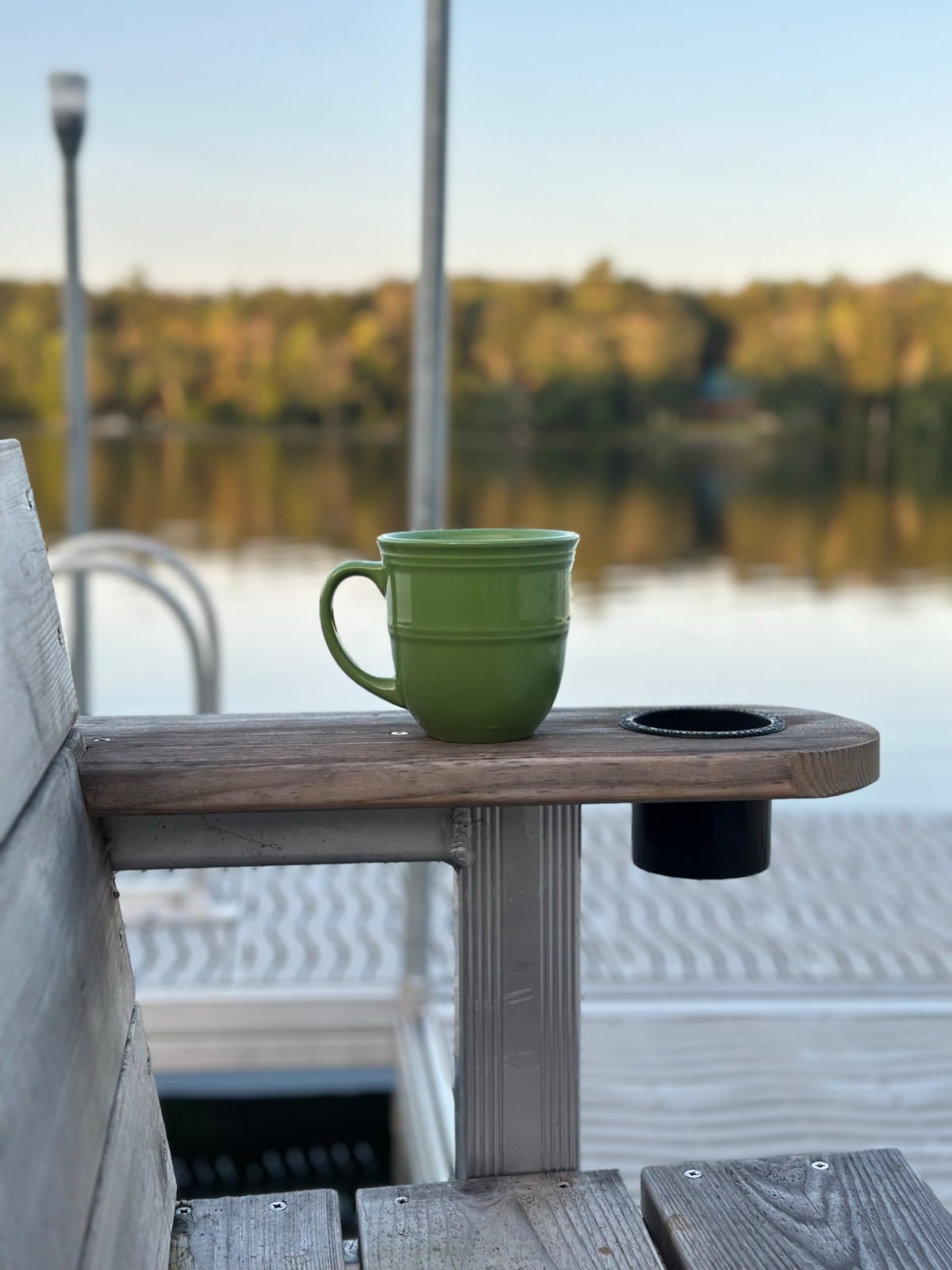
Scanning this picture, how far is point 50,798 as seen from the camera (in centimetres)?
88

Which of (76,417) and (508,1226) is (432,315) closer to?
(508,1226)

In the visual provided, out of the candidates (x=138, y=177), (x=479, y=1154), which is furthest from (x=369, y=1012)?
(x=138, y=177)

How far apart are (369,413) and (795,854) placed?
1493cm

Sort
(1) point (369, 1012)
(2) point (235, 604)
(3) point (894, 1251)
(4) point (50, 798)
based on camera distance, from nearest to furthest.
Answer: (4) point (50, 798), (3) point (894, 1251), (1) point (369, 1012), (2) point (235, 604)

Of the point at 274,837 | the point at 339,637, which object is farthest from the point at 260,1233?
the point at 339,637

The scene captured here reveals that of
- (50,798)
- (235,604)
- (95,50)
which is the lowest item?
(235,604)

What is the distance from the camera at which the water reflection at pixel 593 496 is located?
24.0m

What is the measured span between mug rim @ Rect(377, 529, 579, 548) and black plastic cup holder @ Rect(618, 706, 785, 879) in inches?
5.7

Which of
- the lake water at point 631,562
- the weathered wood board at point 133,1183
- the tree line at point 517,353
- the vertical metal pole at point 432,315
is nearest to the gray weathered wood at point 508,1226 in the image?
the weathered wood board at point 133,1183

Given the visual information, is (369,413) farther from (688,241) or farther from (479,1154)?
(479,1154)

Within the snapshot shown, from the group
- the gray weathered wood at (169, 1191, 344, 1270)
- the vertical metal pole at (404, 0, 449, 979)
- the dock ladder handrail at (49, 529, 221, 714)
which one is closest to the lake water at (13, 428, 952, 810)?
the dock ladder handrail at (49, 529, 221, 714)

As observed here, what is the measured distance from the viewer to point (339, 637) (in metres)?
1.07

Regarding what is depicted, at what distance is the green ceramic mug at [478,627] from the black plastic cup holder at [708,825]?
0.09 meters

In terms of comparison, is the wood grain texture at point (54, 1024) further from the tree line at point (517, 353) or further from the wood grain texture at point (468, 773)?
the tree line at point (517, 353)
